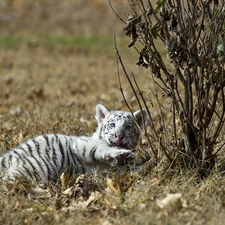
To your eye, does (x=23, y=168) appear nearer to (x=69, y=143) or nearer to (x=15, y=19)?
(x=69, y=143)

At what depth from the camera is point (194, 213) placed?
4465 mm

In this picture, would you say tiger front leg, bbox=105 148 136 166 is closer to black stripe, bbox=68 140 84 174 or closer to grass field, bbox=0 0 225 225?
grass field, bbox=0 0 225 225

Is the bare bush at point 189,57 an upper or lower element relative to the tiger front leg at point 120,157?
upper

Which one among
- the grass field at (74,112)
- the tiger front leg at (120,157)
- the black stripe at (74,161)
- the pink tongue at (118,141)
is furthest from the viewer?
the pink tongue at (118,141)

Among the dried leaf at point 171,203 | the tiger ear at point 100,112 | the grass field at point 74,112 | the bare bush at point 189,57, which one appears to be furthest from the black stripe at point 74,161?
the dried leaf at point 171,203

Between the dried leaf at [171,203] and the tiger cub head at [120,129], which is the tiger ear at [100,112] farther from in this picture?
the dried leaf at [171,203]

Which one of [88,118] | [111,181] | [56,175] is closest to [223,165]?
[111,181]

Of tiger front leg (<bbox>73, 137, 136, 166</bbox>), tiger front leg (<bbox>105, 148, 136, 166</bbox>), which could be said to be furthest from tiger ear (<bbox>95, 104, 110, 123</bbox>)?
tiger front leg (<bbox>105, 148, 136, 166</bbox>)

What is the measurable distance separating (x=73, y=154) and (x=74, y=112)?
121 inches

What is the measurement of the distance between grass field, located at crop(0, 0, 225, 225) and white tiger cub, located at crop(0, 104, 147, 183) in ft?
0.66

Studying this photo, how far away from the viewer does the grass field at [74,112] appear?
14.9 ft

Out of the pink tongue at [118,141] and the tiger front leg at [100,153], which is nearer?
the tiger front leg at [100,153]

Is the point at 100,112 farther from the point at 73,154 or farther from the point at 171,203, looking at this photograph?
the point at 171,203

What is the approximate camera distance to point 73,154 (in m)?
5.67
